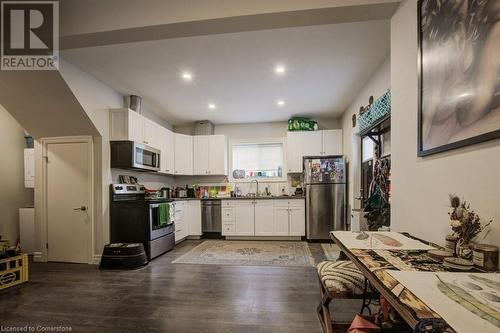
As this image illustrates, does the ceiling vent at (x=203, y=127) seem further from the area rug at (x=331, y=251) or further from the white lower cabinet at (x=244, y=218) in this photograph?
the area rug at (x=331, y=251)

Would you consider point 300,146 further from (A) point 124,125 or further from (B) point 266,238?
(A) point 124,125

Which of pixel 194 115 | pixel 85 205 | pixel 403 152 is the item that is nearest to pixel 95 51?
pixel 85 205

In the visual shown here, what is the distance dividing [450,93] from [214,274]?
9.71ft

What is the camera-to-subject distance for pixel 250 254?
402 centimetres

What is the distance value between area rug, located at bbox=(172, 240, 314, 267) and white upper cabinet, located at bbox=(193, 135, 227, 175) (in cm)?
161

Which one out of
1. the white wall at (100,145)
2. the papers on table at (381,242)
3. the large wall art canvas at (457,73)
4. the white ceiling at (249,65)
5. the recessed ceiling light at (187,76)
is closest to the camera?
the large wall art canvas at (457,73)

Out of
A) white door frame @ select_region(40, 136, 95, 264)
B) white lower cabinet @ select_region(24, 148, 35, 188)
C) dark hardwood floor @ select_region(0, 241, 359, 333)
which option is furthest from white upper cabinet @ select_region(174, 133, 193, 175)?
dark hardwood floor @ select_region(0, 241, 359, 333)

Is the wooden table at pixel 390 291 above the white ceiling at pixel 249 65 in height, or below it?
below

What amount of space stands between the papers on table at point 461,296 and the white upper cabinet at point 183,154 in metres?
5.03

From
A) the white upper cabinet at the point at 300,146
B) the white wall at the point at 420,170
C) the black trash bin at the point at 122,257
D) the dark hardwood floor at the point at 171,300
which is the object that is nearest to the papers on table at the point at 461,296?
the white wall at the point at 420,170

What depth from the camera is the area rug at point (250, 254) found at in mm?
3580

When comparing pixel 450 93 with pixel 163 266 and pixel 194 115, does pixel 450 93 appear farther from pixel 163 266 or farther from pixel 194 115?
pixel 194 115

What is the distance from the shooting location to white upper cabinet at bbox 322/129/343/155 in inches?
204

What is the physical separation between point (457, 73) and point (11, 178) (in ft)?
19.6
